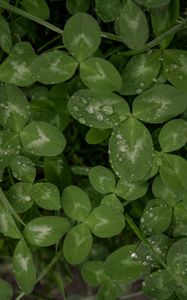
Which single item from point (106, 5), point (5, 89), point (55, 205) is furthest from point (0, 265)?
point (106, 5)

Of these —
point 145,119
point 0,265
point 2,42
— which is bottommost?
point 0,265

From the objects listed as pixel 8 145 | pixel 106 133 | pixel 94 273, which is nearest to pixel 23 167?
pixel 8 145

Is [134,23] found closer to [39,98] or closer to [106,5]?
[106,5]

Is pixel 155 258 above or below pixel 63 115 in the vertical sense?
below

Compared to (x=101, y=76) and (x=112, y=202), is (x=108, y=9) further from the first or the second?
(x=112, y=202)

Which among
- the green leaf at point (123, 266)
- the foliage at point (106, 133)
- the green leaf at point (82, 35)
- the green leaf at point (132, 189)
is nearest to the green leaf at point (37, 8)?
the foliage at point (106, 133)

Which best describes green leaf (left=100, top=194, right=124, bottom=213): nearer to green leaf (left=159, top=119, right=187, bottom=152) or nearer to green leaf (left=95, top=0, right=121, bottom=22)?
green leaf (left=159, top=119, right=187, bottom=152)
